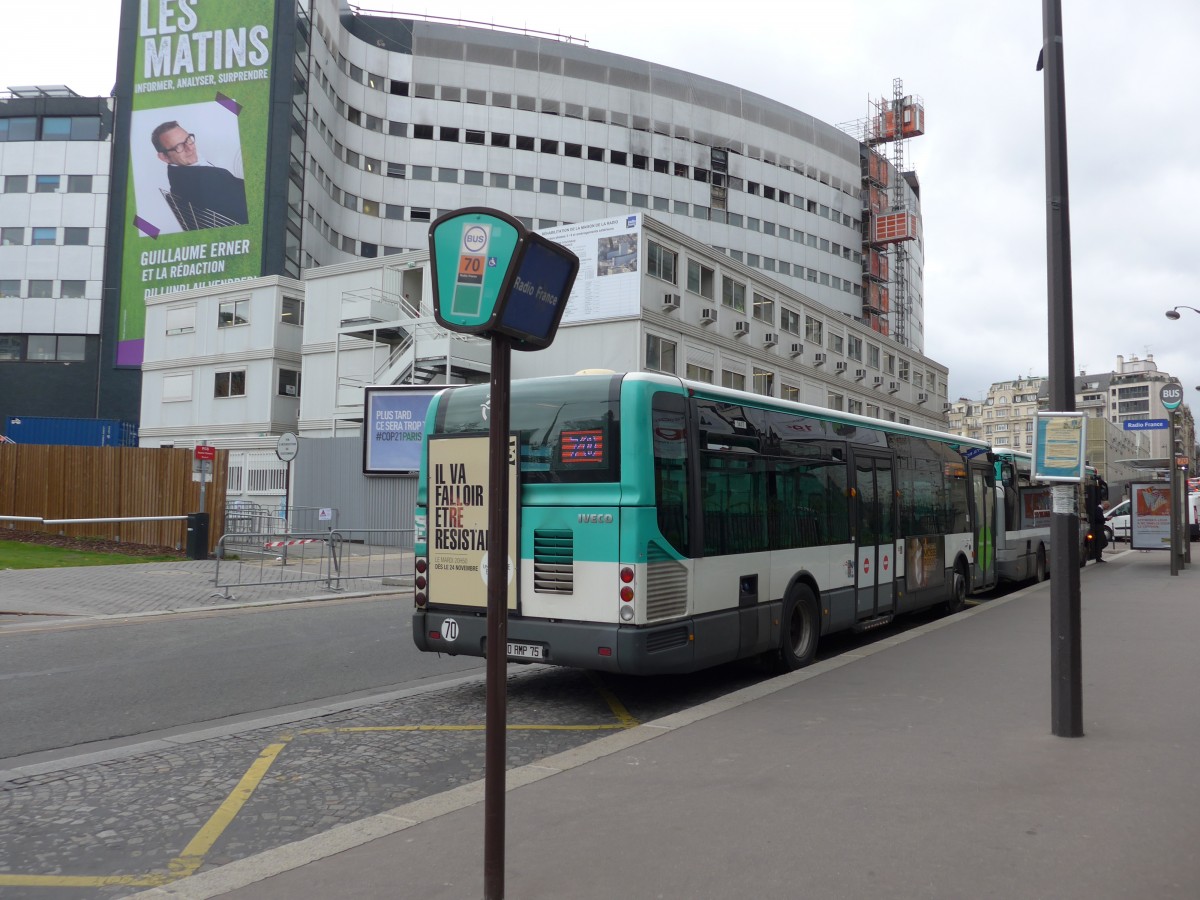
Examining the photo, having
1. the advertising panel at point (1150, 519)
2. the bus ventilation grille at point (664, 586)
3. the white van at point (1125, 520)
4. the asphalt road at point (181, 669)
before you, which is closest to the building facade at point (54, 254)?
the asphalt road at point (181, 669)

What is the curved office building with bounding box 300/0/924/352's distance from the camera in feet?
195

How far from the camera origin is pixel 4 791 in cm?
547

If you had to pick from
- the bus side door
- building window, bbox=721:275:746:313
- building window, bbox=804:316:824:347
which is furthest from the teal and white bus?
building window, bbox=804:316:824:347

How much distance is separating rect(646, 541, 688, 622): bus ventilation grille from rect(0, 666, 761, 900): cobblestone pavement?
2.98 ft

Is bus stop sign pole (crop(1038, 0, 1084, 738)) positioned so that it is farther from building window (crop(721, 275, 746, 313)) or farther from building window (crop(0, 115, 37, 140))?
building window (crop(0, 115, 37, 140))

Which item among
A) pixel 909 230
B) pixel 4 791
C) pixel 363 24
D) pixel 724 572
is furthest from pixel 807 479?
pixel 909 230

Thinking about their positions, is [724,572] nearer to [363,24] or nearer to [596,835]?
[596,835]

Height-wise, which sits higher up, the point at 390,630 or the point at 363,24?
the point at 363,24

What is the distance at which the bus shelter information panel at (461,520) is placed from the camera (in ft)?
26.0

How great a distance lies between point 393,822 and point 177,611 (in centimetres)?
1063

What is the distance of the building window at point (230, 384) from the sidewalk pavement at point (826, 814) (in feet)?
127

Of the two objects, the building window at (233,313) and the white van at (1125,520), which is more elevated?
the building window at (233,313)

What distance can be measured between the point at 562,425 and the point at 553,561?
1113 millimetres

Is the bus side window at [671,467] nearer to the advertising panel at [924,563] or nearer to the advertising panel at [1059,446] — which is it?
the advertising panel at [1059,446]
